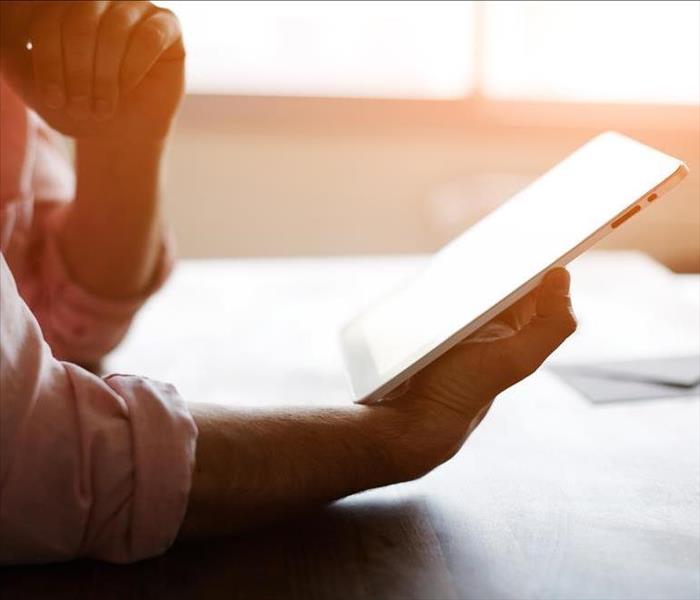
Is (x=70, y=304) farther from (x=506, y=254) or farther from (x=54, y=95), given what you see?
(x=506, y=254)

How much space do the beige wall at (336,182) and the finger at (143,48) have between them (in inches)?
58.6

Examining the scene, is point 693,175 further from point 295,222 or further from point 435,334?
point 295,222

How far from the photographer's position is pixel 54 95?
0.74m

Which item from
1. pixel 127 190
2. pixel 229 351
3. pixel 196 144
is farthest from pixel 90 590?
pixel 196 144

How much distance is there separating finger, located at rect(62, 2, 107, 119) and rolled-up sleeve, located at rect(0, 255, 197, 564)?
0.84 ft

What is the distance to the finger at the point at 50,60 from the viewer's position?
2.39 feet

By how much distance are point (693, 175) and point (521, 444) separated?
8.4 inches

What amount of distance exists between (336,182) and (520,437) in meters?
1.67

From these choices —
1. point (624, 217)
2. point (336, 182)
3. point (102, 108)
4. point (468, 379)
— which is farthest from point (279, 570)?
point (336, 182)

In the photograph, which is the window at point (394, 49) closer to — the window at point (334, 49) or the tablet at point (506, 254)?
the window at point (334, 49)

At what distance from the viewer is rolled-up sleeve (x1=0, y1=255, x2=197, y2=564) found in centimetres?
49

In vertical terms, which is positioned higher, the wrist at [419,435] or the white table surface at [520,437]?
the wrist at [419,435]

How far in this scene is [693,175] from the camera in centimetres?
66

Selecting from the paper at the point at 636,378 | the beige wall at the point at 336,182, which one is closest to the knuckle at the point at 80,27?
the paper at the point at 636,378
